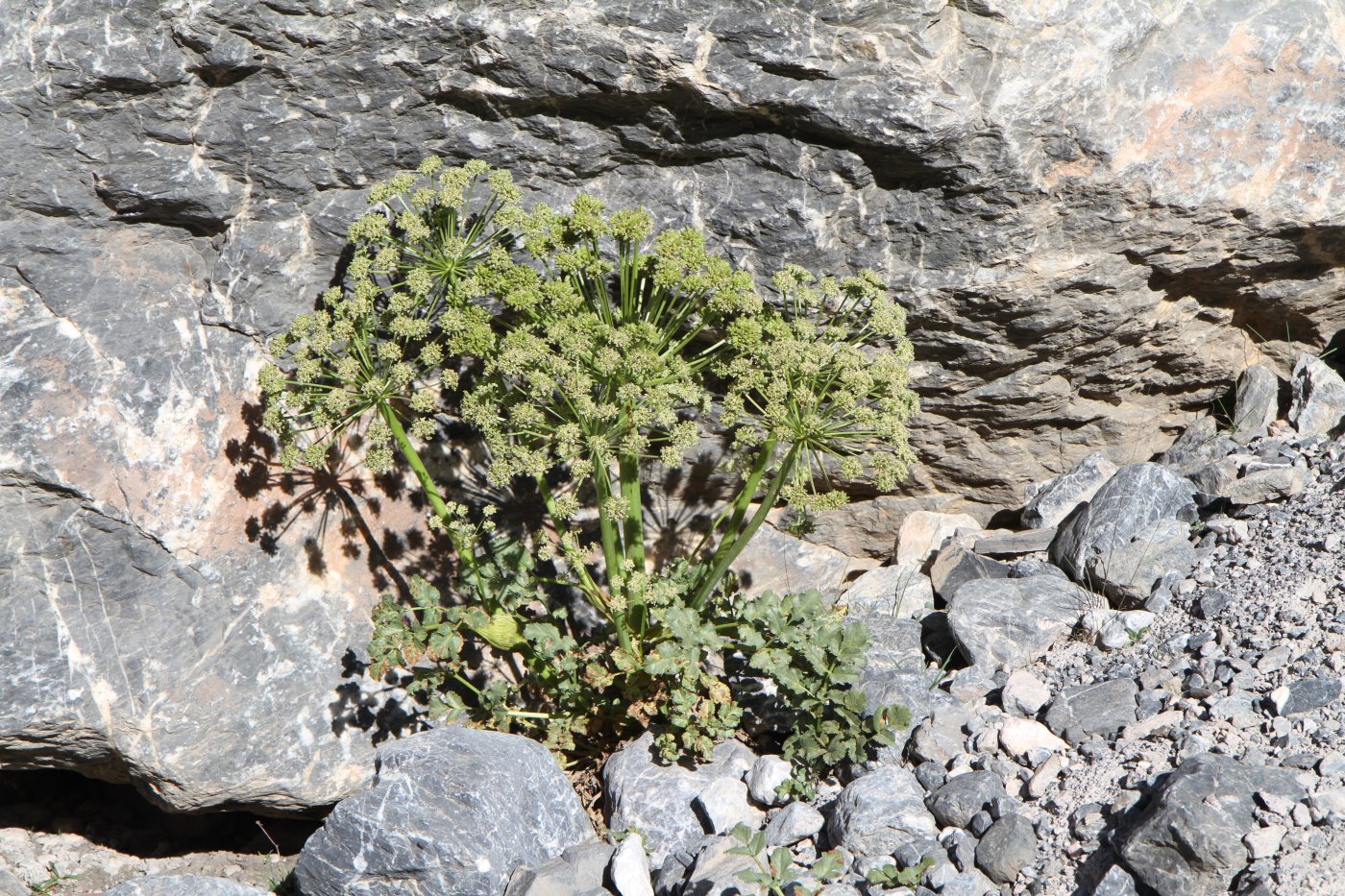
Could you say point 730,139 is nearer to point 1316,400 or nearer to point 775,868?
point 775,868

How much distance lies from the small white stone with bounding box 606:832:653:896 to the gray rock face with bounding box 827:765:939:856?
0.67 meters

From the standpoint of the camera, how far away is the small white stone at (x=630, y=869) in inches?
156

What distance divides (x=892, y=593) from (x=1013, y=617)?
727 millimetres

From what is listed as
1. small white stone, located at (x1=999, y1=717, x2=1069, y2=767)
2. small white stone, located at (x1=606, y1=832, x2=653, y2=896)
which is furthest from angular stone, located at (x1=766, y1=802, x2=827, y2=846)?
small white stone, located at (x1=999, y1=717, x2=1069, y2=767)

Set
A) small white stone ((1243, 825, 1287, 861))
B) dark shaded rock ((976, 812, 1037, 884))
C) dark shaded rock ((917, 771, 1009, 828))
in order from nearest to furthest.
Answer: small white stone ((1243, 825, 1287, 861)) → dark shaded rock ((976, 812, 1037, 884)) → dark shaded rock ((917, 771, 1009, 828))

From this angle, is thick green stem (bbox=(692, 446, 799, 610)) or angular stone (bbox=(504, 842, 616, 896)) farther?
thick green stem (bbox=(692, 446, 799, 610))

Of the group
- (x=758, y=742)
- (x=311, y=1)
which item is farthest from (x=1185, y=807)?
(x=311, y=1)

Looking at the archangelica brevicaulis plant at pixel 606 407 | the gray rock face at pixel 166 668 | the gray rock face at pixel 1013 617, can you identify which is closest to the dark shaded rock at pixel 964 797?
the archangelica brevicaulis plant at pixel 606 407

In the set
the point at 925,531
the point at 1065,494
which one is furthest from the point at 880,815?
the point at 1065,494

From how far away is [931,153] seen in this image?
4.41 metres

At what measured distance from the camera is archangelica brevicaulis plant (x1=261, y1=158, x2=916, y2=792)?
4.03 meters

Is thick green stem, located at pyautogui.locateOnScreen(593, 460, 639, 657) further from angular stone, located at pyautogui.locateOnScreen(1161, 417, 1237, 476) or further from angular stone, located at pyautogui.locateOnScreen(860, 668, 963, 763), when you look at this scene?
angular stone, located at pyautogui.locateOnScreen(1161, 417, 1237, 476)

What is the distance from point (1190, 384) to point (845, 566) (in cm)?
190

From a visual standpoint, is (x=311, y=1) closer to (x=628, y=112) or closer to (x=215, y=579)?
(x=628, y=112)
